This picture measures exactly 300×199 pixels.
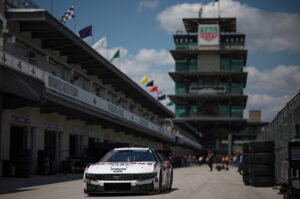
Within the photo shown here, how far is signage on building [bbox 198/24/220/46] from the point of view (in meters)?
92.5

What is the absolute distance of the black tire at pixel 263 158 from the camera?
15290 mm

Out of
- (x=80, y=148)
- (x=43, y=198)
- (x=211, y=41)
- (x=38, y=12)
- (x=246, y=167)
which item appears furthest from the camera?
(x=211, y=41)

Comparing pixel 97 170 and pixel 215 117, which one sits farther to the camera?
pixel 215 117

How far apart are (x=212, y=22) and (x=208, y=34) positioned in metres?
3.53

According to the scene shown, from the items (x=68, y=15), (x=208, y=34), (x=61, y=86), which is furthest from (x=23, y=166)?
(x=208, y=34)

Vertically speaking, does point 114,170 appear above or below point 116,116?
below

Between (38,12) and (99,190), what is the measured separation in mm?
14383

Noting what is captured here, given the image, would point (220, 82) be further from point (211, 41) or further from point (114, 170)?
point (114, 170)

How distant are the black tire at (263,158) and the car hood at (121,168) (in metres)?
4.85

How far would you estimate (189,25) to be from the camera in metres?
96.7

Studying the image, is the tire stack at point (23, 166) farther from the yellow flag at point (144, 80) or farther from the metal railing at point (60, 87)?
the yellow flag at point (144, 80)

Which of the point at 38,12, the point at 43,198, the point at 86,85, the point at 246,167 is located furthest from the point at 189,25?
the point at 43,198

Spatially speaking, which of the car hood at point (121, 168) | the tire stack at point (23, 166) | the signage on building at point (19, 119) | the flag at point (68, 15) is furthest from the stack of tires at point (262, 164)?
the flag at point (68, 15)

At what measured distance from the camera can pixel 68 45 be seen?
2925cm
